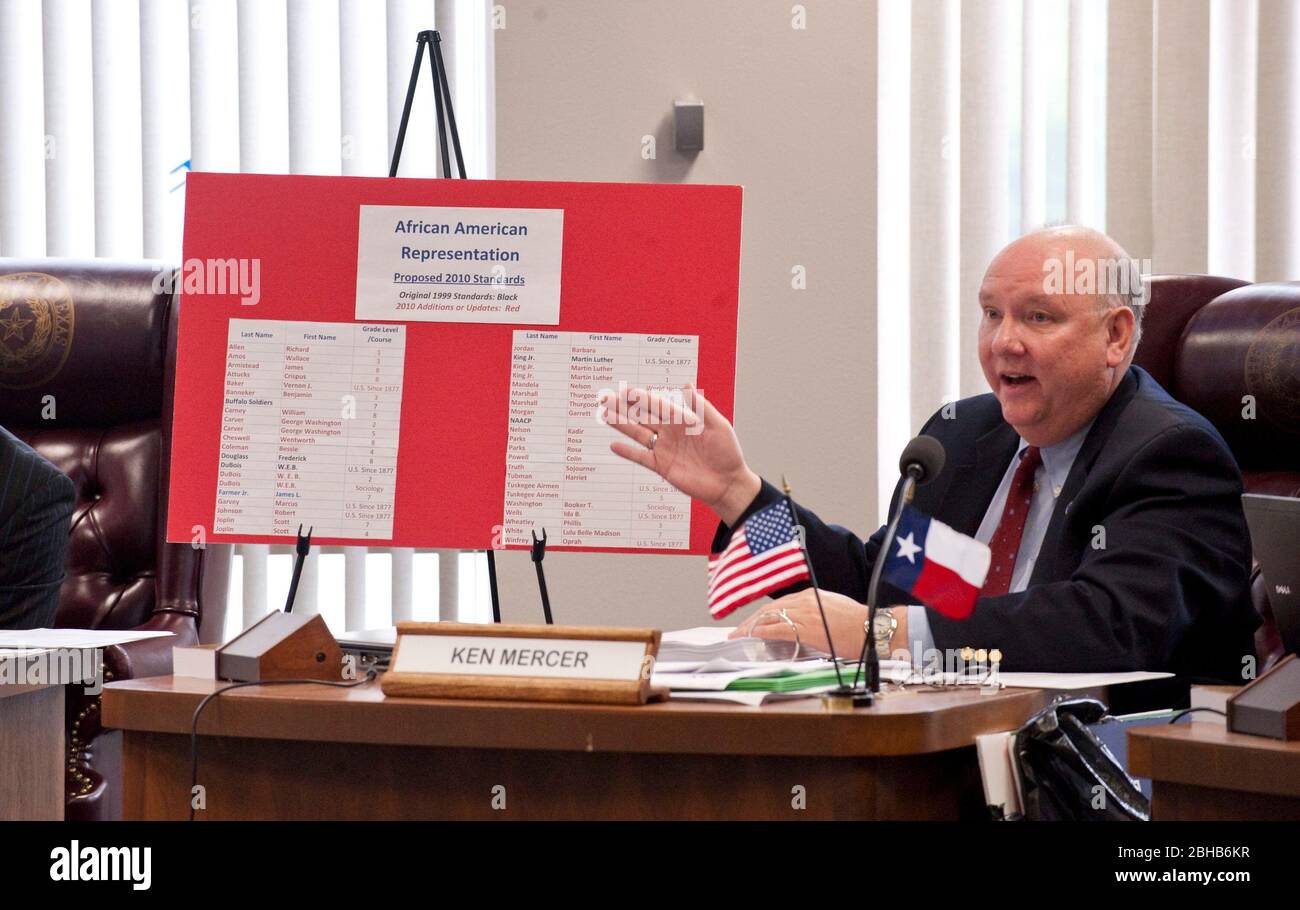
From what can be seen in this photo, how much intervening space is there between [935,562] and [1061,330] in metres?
0.87

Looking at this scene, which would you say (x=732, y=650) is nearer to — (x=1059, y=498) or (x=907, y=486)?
(x=907, y=486)

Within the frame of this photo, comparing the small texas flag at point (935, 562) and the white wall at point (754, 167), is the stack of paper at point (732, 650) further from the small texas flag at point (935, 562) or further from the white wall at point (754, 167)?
the white wall at point (754, 167)

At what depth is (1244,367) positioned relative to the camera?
229 centimetres

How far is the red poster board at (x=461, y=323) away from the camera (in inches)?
83.1

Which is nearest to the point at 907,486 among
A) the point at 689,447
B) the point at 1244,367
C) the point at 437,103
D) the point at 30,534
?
the point at 689,447

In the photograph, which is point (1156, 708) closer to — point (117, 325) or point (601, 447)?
point (601, 447)

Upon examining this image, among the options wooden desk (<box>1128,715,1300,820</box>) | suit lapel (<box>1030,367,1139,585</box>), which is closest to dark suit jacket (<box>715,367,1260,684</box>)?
suit lapel (<box>1030,367,1139,585</box>)

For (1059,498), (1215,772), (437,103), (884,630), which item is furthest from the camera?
(437,103)

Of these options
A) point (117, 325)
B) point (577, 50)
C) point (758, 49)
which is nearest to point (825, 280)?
point (758, 49)

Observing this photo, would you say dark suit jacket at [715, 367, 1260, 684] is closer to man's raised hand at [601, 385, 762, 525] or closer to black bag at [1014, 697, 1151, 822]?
man's raised hand at [601, 385, 762, 525]

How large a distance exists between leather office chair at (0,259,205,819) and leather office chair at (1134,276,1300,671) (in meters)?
1.89

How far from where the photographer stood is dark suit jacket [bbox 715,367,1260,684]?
1.69m
